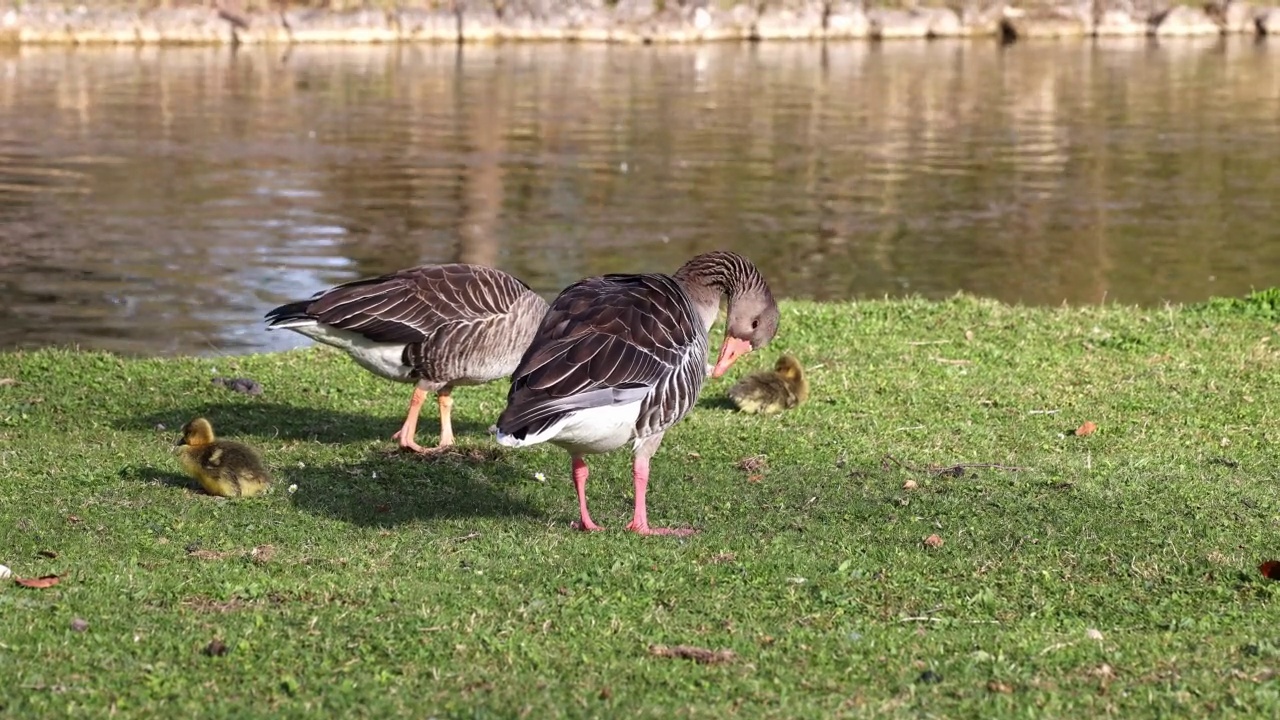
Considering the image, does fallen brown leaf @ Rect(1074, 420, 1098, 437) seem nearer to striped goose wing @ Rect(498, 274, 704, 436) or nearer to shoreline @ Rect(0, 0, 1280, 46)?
striped goose wing @ Rect(498, 274, 704, 436)

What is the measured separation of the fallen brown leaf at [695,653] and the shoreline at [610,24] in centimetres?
5703

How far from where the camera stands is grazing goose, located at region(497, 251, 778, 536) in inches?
277

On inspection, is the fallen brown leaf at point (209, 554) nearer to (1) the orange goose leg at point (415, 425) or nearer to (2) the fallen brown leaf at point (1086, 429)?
(1) the orange goose leg at point (415, 425)

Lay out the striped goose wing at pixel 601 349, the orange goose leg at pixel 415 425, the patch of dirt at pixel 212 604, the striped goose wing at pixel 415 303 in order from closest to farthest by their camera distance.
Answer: the patch of dirt at pixel 212 604
the striped goose wing at pixel 601 349
the striped goose wing at pixel 415 303
the orange goose leg at pixel 415 425

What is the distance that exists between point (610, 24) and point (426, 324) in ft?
182

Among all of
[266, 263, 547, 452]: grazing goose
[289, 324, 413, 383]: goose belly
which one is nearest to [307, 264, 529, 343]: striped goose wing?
[266, 263, 547, 452]: grazing goose

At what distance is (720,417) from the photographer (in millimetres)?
10922

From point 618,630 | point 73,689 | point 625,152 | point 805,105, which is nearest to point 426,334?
point 618,630

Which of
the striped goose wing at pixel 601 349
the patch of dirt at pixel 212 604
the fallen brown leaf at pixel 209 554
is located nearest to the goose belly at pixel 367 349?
the striped goose wing at pixel 601 349

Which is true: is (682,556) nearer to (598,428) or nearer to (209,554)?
(598,428)

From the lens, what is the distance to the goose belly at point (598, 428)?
7.05 metres

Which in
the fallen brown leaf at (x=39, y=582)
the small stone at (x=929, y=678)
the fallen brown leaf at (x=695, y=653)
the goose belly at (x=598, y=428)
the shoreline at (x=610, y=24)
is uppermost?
the shoreline at (x=610, y=24)

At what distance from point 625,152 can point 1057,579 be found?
2690cm

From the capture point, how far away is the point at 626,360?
7.32 metres
